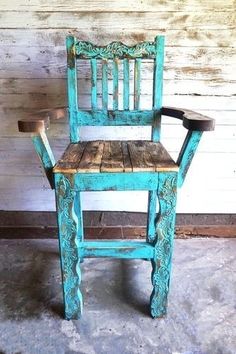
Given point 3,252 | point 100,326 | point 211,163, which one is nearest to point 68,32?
point 211,163

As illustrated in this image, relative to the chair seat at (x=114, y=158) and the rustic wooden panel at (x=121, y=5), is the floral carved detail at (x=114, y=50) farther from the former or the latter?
the chair seat at (x=114, y=158)

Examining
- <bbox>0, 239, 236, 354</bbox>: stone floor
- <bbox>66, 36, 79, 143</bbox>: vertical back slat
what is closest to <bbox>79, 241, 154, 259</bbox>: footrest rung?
<bbox>0, 239, 236, 354</bbox>: stone floor

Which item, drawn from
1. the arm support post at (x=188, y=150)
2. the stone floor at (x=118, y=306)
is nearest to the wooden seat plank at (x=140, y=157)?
the arm support post at (x=188, y=150)

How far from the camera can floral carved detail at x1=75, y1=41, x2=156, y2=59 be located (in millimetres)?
1301

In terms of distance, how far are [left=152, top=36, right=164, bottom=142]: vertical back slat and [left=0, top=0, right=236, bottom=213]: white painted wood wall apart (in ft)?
0.58

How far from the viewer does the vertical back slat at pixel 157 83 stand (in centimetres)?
131

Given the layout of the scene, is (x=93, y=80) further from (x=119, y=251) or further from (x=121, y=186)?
(x=119, y=251)

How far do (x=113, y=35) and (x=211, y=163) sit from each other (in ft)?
2.62

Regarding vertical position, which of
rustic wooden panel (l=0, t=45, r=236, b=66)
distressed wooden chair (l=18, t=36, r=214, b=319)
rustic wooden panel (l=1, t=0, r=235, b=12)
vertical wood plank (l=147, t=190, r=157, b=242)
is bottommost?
vertical wood plank (l=147, t=190, r=157, b=242)

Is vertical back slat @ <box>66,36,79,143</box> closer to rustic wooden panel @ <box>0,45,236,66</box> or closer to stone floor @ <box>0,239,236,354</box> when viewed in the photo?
rustic wooden panel @ <box>0,45,236,66</box>

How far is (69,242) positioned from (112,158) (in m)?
0.33

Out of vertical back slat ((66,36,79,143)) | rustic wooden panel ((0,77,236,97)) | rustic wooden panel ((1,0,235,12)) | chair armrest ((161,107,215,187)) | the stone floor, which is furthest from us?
rustic wooden panel ((0,77,236,97))

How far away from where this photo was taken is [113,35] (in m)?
1.46

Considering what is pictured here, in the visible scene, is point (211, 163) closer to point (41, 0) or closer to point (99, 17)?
point (99, 17)
